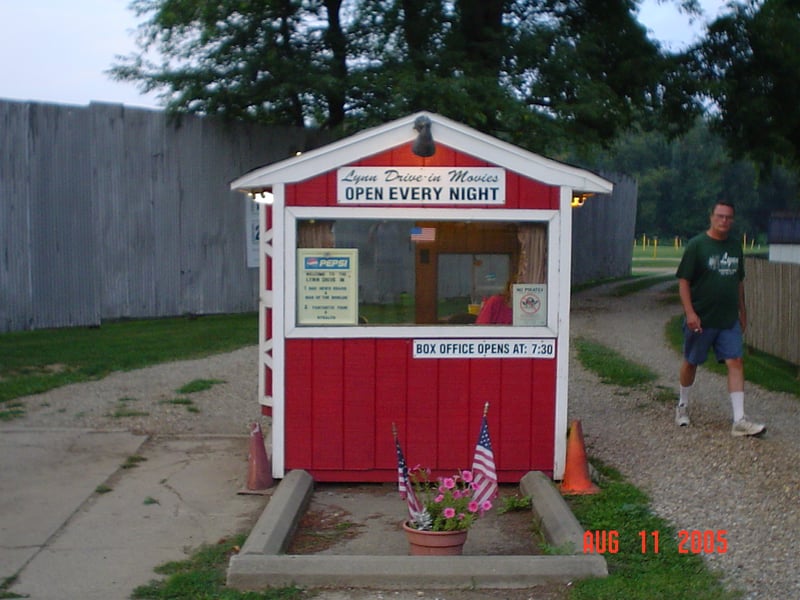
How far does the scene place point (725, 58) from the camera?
69.1ft

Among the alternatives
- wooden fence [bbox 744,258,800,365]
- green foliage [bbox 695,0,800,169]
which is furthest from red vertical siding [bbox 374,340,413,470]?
green foliage [bbox 695,0,800,169]

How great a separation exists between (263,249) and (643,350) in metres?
8.75

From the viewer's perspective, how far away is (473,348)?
7613mm

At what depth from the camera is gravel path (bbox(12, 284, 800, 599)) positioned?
6238 mm

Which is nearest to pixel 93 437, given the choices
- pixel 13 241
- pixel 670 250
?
pixel 13 241

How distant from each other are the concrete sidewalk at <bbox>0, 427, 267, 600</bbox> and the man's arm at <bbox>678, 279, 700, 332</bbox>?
3736mm

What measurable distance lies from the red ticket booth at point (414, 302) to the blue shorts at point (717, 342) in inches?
69.1

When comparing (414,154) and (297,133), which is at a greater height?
(297,133)

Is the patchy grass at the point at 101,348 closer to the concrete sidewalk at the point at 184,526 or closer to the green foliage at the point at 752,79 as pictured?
the concrete sidewalk at the point at 184,526

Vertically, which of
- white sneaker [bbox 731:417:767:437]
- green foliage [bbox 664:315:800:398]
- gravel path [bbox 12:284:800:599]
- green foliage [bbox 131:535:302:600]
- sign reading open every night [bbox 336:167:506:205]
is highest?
sign reading open every night [bbox 336:167:506:205]

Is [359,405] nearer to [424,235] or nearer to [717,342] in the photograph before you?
[424,235]

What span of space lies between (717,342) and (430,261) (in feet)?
8.98

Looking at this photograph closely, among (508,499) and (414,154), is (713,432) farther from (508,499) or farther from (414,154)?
(414,154)

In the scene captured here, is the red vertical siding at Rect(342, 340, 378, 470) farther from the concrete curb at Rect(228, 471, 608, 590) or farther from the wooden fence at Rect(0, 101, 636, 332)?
the wooden fence at Rect(0, 101, 636, 332)
